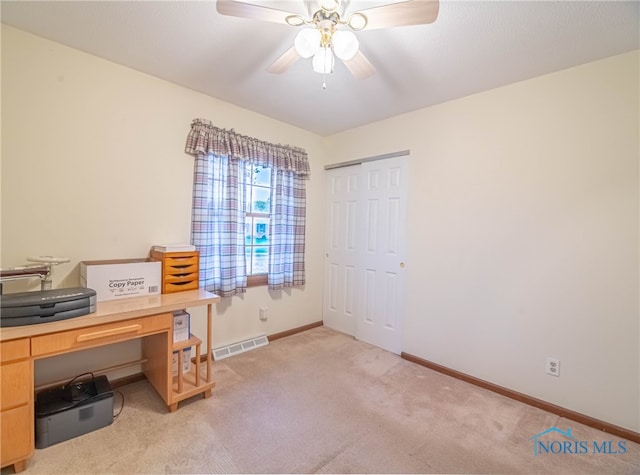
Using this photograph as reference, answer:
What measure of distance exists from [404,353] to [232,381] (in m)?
1.68

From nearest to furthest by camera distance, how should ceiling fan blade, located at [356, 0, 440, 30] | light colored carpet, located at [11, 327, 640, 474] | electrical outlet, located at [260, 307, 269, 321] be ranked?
ceiling fan blade, located at [356, 0, 440, 30]
light colored carpet, located at [11, 327, 640, 474]
electrical outlet, located at [260, 307, 269, 321]

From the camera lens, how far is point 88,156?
212 centimetres

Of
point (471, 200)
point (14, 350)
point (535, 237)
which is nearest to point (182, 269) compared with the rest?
point (14, 350)

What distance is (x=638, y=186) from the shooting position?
6.06 feet

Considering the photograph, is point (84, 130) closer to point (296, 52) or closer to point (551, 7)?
point (296, 52)

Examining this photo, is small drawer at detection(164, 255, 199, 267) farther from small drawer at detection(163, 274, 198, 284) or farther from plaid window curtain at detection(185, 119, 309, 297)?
plaid window curtain at detection(185, 119, 309, 297)

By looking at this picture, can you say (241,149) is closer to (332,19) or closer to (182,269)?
(182,269)

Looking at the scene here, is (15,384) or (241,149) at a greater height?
(241,149)

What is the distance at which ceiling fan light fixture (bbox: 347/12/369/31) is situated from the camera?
1366 millimetres

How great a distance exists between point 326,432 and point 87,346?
1511mm

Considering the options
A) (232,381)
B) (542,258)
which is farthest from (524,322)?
(232,381)

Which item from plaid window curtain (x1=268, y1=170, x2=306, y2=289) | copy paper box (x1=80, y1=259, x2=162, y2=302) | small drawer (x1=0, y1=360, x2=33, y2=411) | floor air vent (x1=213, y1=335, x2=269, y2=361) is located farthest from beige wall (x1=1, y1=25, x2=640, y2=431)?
plaid window curtain (x1=268, y1=170, x2=306, y2=289)

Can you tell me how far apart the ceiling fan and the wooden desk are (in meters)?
1.71

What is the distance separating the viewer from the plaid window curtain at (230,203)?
2.63 metres
